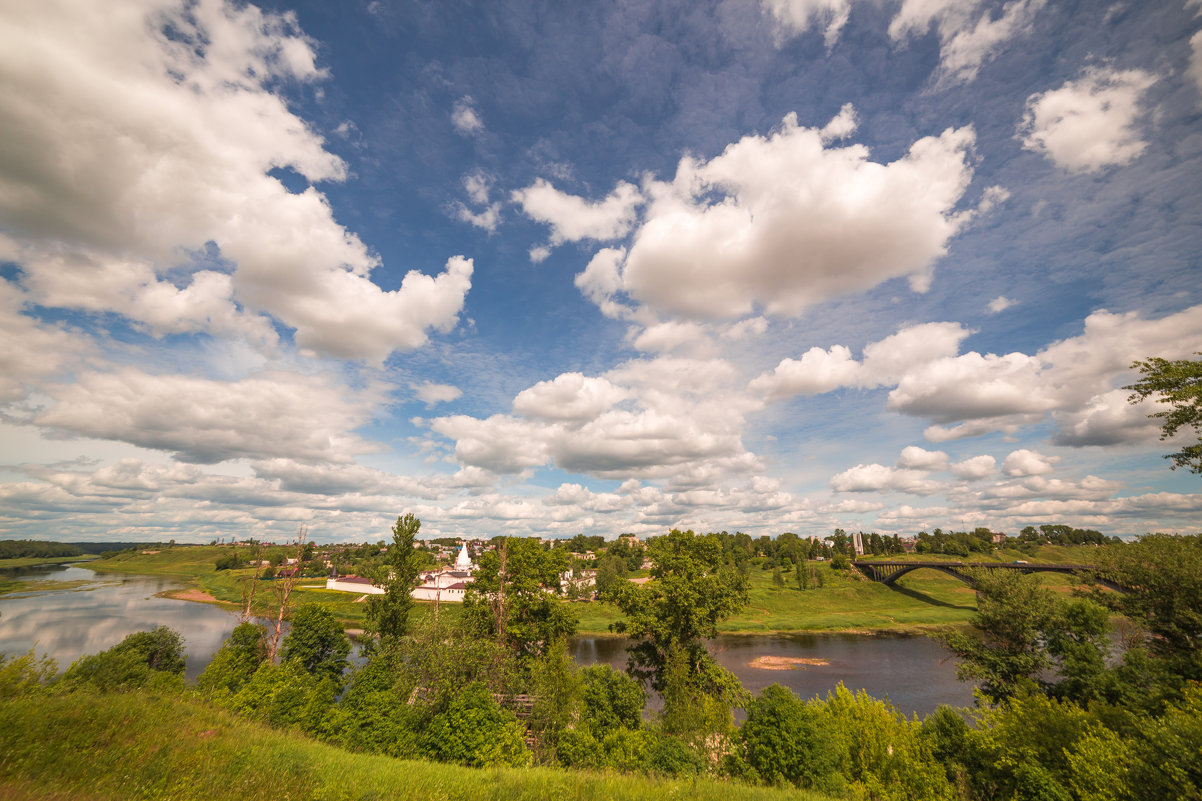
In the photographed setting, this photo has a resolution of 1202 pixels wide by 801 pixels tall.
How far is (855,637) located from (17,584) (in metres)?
227

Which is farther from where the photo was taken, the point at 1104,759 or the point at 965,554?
the point at 965,554

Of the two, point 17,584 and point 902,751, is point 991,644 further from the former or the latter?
point 17,584

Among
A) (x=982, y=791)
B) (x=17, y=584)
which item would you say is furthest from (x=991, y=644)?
(x=17, y=584)

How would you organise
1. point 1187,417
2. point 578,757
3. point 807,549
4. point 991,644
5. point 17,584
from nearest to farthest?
point 1187,417 → point 578,757 → point 991,644 → point 17,584 → point 807,549

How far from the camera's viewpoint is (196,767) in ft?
34.7

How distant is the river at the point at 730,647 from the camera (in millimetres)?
50312

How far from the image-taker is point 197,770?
10461 millimetres

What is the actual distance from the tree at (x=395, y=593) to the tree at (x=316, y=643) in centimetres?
598

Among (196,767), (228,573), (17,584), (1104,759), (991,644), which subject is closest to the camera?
(196,767)

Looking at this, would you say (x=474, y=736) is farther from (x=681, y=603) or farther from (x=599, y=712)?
(x=681, y=603)

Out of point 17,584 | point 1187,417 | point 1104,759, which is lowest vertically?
point 17,584

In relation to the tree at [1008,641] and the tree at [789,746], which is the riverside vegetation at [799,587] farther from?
the tree at [1008,641]

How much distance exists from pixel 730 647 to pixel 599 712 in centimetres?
5407

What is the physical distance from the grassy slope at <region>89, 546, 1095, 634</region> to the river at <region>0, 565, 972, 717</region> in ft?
24.4
